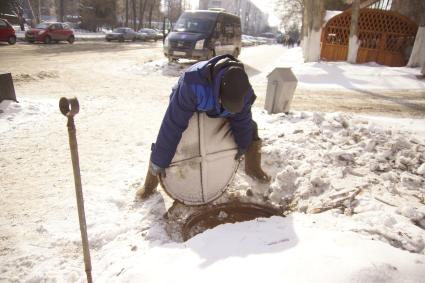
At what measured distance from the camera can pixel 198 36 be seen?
37.4ft

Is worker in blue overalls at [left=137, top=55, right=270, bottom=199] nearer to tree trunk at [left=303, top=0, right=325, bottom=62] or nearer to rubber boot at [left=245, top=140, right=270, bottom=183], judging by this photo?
rubber boot at [left=245, top=140, right=270, bottom=183]

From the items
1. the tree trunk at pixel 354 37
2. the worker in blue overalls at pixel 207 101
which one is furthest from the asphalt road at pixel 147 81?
the tree trunk at pixel 354 37

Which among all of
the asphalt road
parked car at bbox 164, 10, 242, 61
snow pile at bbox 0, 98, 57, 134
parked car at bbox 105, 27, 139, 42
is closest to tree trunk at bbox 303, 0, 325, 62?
parked car at bbox 164, 10, 242, 61

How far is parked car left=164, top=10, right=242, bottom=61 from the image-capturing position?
11.3 meters

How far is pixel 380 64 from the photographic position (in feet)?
50.4

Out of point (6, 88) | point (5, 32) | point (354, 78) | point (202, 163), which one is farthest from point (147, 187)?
point (5, 32)

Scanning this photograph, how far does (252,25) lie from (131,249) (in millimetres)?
103511

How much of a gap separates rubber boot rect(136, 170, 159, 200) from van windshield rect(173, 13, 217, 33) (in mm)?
9467

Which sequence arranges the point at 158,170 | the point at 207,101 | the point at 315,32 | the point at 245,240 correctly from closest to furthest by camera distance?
the point at 245,240, the point at 207,101, the point at 158,170, the point at 315,32

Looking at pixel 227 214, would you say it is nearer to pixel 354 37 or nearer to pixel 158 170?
pixel 158 170

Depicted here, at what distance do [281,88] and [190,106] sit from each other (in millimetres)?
3487

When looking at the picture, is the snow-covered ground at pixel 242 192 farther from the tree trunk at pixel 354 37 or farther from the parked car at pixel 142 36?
the parked car at pixel 142 36

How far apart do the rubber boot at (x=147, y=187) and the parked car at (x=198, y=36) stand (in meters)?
8.73

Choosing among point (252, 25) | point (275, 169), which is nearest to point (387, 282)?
point (275, 169)
